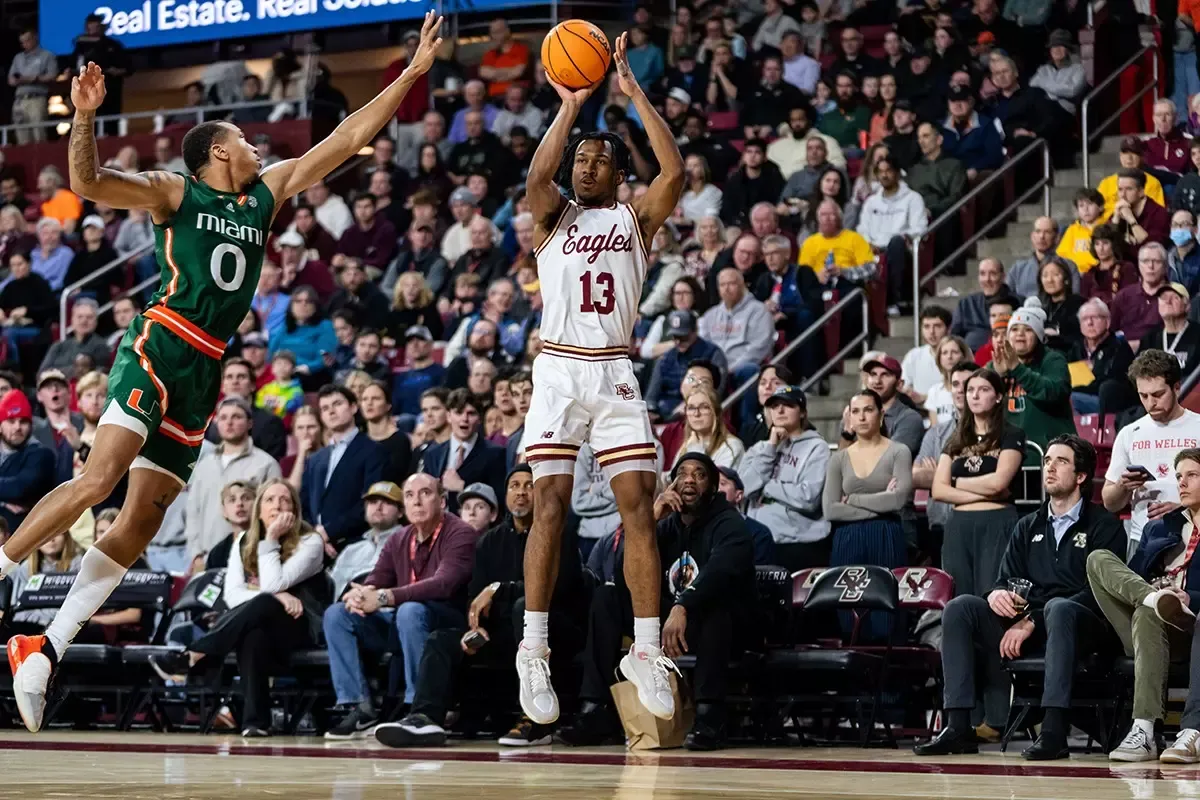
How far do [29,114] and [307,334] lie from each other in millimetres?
9029

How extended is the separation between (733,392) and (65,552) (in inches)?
199

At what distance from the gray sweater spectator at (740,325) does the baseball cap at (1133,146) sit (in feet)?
10.1

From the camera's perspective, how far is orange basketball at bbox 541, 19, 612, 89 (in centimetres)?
774

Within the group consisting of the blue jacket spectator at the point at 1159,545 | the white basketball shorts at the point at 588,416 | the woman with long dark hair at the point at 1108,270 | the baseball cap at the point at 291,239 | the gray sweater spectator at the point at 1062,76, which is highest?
the gray sweater spectator at the point at 1062,76

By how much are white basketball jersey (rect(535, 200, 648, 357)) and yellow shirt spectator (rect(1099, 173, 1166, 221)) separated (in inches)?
247

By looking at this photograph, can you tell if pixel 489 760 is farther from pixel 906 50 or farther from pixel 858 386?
pixel 906 50

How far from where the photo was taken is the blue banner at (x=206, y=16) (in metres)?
21.1

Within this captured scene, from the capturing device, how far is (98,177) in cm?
695

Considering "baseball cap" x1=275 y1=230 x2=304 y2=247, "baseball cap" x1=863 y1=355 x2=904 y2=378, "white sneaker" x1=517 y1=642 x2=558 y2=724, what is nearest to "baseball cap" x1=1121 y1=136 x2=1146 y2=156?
"baseball cap" x1=863 y1=355 x2=904 y2=378

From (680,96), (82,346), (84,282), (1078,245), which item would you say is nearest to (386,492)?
(1078,245)

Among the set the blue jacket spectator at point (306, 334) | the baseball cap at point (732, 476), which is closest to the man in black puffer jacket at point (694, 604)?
the baseball cap at point (732, 476)

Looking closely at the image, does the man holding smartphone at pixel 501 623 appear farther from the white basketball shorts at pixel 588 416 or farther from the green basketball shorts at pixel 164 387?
the green basketball shorts at pixel 164 387

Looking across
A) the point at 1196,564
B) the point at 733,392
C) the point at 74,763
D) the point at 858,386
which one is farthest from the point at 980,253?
the point at 74,763

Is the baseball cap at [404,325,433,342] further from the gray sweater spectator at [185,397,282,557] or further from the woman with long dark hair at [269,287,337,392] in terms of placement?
the gray sweater spectator at [185,397,282,557]
